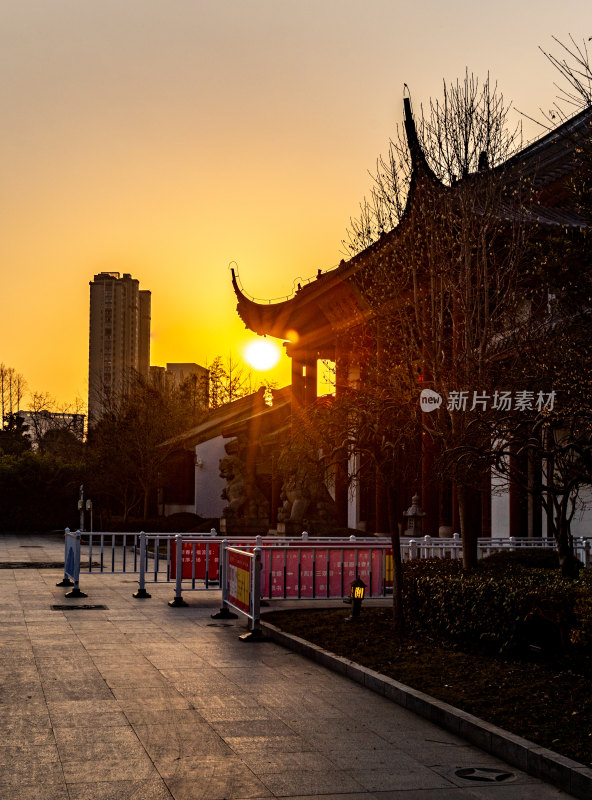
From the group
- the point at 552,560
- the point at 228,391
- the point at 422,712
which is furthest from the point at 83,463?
the point at 422,712

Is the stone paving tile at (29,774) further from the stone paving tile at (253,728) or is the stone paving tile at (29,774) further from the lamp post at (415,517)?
the lamp post at (415,517)

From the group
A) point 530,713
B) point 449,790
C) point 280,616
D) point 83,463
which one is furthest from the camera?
point 83,463

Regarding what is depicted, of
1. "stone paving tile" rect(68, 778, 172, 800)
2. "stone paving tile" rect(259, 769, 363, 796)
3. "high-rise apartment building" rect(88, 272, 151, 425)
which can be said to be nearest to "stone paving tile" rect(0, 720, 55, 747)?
"stone paving tile" rect(68, 778, 172, 800)

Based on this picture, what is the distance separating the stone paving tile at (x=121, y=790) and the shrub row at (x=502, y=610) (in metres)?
4.32

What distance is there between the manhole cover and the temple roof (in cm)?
469

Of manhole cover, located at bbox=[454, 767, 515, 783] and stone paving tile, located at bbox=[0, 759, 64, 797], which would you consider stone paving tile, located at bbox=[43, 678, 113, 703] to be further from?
manhole cover, located at bbox=[454, 767, 515, 783]

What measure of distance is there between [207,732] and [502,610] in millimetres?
3910

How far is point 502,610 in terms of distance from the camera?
33.0 ft

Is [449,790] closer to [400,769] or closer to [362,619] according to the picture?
[400,769]

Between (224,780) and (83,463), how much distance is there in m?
52.8

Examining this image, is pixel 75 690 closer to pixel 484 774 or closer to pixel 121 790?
pixel 121 790

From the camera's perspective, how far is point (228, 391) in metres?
82.1

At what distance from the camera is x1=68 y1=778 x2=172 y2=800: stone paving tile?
5727mm

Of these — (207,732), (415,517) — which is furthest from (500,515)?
(207,732)
